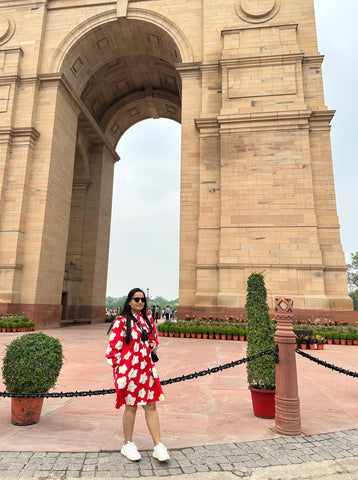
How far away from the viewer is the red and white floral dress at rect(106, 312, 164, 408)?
9.77 ft

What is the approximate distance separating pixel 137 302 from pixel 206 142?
1371 cm

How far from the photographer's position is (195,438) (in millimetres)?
3367

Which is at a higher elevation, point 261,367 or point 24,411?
point 261,367

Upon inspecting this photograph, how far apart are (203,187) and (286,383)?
12.2 metres

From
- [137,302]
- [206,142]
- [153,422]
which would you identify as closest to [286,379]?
[153,422]

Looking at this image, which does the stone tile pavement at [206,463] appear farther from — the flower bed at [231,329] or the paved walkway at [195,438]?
the flower bed at [231,329]

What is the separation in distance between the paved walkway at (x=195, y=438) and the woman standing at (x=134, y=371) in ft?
0.73

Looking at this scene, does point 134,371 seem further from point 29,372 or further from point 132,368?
point 29,372

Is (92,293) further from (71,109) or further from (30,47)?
(30,47)

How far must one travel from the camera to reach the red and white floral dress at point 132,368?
2979 millimetres

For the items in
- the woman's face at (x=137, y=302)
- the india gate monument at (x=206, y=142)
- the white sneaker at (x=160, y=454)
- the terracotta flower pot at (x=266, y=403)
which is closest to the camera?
the white sneaker at (x=160, y=454)

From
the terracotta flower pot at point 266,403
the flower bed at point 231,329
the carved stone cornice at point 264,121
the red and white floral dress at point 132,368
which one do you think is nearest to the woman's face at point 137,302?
the red and white floral dress at point 132,368

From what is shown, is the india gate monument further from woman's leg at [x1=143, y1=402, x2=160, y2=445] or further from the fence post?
woman's leg at [x1=143, y1=402, x2=160, y2=445]

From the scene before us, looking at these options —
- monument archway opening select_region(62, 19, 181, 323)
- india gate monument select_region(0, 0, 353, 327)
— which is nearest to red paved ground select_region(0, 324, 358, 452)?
india gate monument select_region(0, 0, 353, 327)
